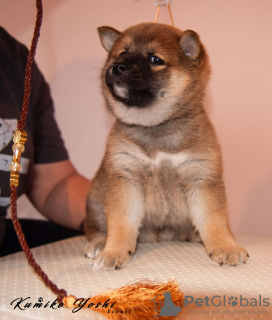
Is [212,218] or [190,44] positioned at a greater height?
[190,44]

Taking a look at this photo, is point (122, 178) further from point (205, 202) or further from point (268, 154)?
point (268, 154)

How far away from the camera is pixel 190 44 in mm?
1579

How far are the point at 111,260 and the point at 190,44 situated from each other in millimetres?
973

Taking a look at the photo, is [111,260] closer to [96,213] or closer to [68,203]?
[96,213]

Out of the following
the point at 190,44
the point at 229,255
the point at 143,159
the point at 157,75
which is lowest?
the point at 229,255

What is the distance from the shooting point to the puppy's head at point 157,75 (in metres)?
1.52

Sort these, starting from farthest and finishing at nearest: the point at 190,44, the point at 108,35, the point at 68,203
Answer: the point at 68,203 → the point at 108,35 → the point at 190,44

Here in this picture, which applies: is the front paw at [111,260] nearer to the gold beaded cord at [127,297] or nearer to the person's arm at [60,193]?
the gold beaded cord at [127,297]

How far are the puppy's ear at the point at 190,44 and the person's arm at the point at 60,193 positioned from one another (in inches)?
41.2

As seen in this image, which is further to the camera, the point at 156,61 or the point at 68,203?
the point at 68,203

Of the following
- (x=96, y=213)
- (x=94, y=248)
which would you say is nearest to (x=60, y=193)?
(x=96, y=213)

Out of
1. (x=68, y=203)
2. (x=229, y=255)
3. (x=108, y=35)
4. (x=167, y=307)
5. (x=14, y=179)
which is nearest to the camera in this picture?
(x=167, y=307)

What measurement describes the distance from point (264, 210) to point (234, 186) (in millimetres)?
273

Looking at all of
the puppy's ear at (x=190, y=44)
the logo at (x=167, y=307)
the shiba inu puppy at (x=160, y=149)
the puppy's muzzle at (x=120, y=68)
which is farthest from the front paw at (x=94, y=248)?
the puppy's ear at (x=190, y=44)
